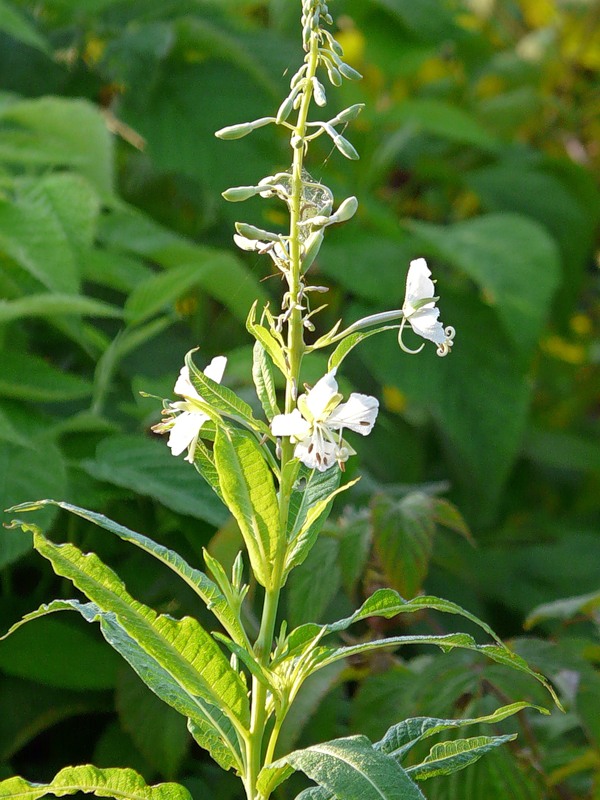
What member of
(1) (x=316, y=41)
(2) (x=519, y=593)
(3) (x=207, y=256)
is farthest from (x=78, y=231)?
(2) (x=519, y=593)

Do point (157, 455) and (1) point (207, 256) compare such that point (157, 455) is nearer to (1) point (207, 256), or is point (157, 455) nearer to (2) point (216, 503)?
(2) point (216, 503)

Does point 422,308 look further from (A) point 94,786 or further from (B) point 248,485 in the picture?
(A) point 94,786

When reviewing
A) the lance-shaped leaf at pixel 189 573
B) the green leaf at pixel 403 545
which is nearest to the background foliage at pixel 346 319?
the green leaf at pixel 403 545

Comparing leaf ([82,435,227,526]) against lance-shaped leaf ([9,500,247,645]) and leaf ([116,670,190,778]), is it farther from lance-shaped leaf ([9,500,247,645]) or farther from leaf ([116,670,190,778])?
lance-shaped leaf ([9,500,247,645])

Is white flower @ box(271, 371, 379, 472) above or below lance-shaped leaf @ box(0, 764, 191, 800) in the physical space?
above

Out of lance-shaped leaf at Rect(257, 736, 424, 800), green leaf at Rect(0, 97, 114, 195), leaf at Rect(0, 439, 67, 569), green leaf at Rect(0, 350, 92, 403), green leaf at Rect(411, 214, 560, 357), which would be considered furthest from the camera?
green leaf at Rect(411, 214, 560, 357)

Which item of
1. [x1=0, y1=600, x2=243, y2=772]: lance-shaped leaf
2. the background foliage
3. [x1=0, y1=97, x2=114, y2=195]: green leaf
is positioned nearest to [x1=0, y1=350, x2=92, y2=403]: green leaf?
the background foliage
